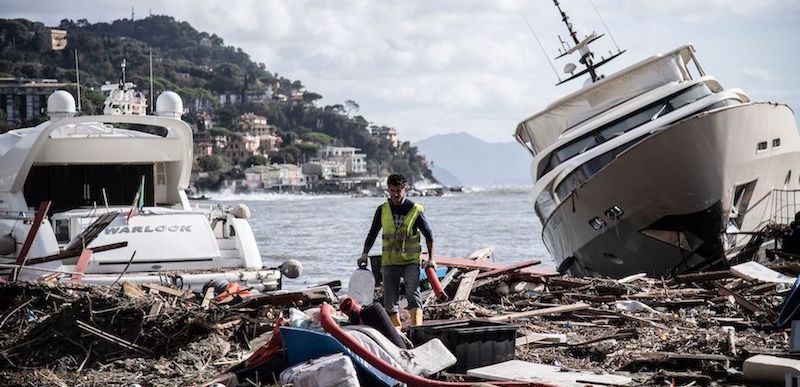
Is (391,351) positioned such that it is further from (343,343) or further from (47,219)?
(47,219)

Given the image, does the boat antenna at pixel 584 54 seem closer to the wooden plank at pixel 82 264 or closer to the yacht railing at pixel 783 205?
the yacht railing at pixel 783 205

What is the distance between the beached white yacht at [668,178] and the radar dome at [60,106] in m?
8.55

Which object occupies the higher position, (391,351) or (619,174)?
(619,174)

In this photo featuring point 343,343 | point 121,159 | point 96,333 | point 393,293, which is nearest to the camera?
point 343,343

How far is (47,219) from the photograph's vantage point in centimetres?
1711

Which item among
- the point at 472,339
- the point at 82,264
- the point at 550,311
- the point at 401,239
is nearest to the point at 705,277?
the point at 550,311

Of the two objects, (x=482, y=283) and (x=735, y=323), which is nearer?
(x=735, y=323)

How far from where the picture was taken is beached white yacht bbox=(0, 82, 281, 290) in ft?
53.9

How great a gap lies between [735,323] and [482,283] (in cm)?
371

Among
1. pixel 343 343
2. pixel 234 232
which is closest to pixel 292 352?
pixel 343 343

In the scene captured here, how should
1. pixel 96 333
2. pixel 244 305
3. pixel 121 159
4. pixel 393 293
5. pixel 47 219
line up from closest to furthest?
pixel 96 333 < pixel 393 293 < pixel 244 305 < pixel 47 219 < pixel 121 159

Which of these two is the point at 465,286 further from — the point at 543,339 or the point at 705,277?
the point at 543,339

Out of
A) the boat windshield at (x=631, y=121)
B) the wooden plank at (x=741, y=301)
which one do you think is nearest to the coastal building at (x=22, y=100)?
Result: the boat windshield at (x=631, y=121)

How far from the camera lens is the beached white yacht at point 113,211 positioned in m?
16.4
